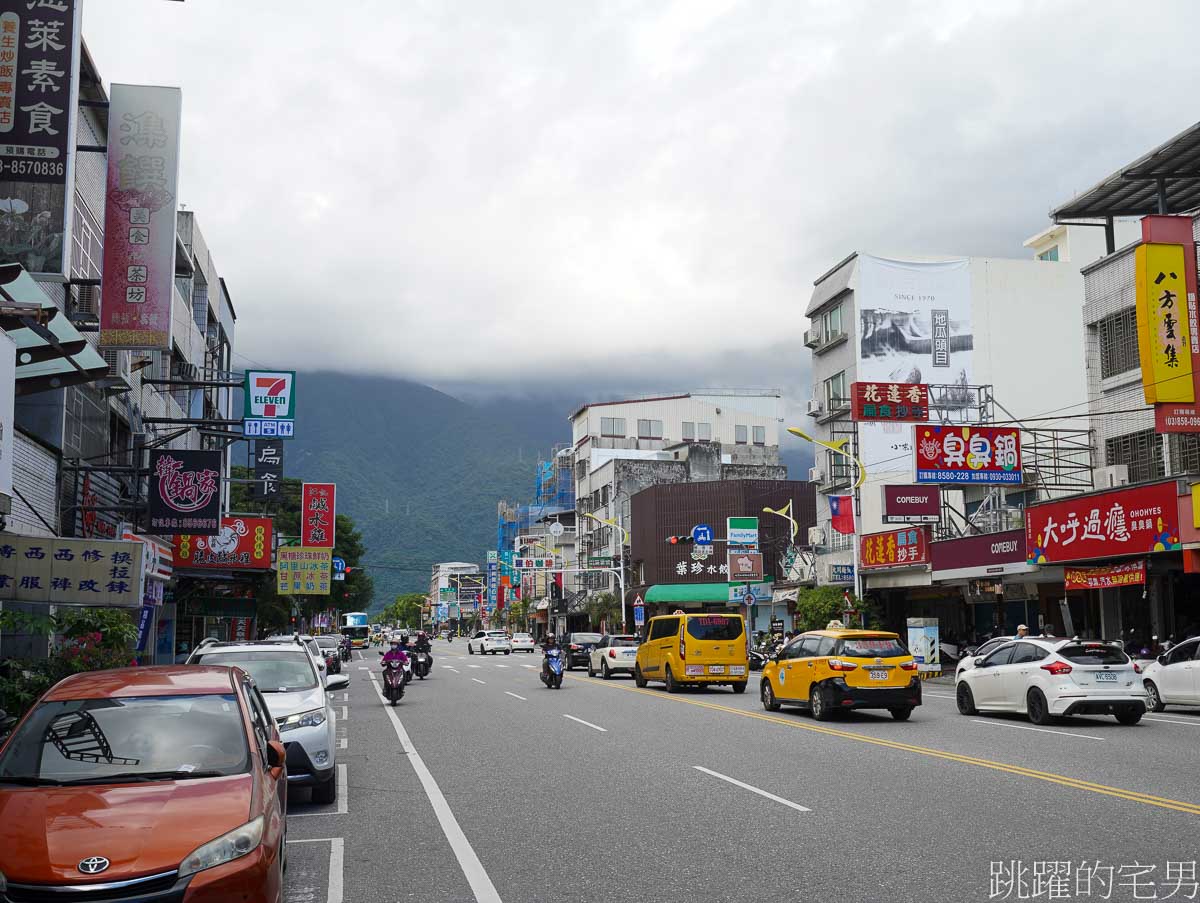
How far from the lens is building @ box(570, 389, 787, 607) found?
92375 mm

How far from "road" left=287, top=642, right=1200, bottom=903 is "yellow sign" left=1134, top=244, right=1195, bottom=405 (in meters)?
10.6

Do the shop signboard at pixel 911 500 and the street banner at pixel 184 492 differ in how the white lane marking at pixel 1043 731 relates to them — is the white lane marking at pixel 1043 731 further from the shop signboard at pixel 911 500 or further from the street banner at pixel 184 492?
the shop signboard at pixel 911 500

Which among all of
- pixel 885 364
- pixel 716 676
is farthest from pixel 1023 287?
pixel 716 676

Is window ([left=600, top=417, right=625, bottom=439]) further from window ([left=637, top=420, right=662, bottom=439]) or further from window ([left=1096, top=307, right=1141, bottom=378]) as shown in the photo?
window ([left=1096, top=307, right=1141, bottom=378])

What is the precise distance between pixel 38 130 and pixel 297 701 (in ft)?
28.8

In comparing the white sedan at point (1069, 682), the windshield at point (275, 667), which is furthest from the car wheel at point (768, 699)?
the windshield at point (275, 667)

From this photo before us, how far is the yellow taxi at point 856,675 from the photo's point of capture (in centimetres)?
1969

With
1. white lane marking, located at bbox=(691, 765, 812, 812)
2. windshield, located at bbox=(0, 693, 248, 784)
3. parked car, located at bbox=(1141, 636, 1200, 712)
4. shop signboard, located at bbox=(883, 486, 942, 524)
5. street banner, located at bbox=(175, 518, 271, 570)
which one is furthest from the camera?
shop signboard, located at bbox=(883, 486, 942, 524)

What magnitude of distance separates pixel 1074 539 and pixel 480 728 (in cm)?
1935

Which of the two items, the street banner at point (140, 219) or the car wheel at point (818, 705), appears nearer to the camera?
the street banner at point (140, 219)

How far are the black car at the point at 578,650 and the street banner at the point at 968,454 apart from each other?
15.6 meters

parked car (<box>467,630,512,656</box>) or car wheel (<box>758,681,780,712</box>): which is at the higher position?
car wheel (<box>758,681,780,712</box>)

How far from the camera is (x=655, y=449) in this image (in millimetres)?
102625

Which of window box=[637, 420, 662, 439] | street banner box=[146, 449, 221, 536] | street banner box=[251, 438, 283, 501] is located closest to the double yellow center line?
street banner box=[146, 449, 221, 536]
